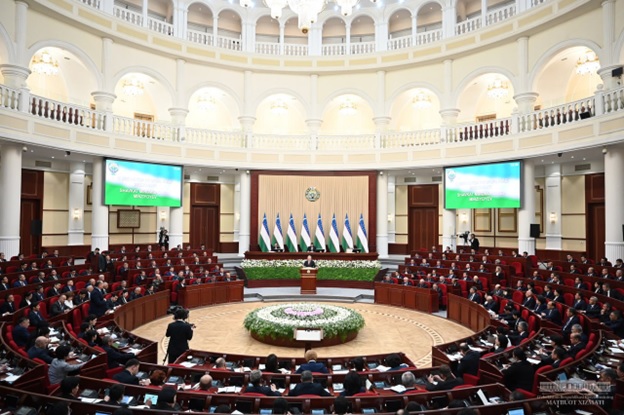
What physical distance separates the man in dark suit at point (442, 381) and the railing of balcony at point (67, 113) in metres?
12.5

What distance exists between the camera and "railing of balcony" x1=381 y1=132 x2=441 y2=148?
16594mm

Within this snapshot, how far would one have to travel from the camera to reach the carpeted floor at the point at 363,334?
8641 millimetres

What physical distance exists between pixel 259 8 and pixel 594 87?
43.4ft

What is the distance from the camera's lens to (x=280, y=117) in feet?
67.8

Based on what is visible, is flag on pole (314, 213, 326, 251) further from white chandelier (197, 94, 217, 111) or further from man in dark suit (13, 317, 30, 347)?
man in dark suit (13, 317, 30, 347)

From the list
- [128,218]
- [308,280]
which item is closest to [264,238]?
[308,280]

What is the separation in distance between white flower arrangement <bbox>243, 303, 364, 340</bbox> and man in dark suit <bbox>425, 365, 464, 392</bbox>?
393 centimetres

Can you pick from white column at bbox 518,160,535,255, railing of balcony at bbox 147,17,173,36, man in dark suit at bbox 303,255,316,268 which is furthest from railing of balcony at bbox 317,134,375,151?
railing of balcony at bbox 147,17,173,36

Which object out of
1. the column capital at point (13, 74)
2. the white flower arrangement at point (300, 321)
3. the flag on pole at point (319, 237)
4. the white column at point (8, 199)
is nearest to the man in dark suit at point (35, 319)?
the white flower arrangement at point (300, 321)

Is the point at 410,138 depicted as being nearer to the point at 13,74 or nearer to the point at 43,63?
the point at 13,74

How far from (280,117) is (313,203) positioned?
5.25 m

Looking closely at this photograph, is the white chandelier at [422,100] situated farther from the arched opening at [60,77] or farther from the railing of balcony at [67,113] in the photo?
the arched opening at [60,77]

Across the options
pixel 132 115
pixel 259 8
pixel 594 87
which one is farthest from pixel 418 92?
pixel 132 115

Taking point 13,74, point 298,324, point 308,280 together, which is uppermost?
point 13,74
